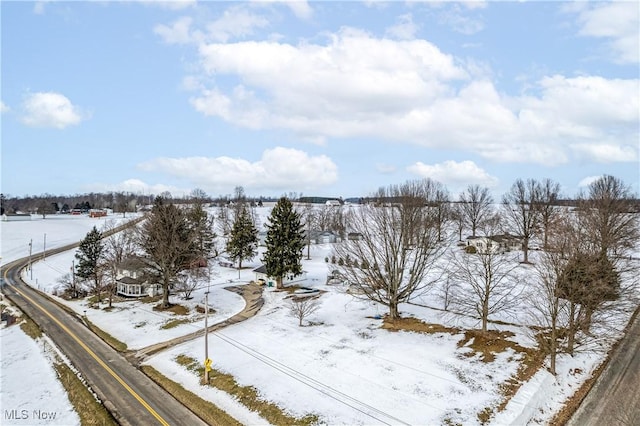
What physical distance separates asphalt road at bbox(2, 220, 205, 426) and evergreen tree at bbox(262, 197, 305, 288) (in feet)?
74.7

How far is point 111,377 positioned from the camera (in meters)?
26.2

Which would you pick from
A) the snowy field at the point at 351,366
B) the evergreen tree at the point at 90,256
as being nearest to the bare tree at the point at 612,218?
the snowy field at the point at 351,366

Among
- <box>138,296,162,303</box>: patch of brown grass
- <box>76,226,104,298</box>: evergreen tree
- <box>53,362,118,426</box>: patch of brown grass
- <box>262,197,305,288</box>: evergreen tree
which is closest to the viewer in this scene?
<box>53,362,118,426</box>: patch of brown grass

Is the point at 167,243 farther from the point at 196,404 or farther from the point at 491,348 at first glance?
the point at 491,348

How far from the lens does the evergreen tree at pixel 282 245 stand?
51.5 meters

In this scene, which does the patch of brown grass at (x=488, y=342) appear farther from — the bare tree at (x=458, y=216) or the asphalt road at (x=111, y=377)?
the bare tree at (x=458, y=216)

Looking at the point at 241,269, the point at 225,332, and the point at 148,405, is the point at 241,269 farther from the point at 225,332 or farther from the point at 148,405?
the point at 148,405

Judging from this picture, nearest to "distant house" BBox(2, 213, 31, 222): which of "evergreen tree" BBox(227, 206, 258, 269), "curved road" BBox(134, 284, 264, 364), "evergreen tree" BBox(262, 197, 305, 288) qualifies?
"evergreen tree" BBox(227, 206, 258, 269)

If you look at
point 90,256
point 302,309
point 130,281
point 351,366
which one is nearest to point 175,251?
point 130,281

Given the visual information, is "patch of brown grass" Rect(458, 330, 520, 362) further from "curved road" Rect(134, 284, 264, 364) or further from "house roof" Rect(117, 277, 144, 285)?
"house roof" Rect(117, 277, 144, 285)

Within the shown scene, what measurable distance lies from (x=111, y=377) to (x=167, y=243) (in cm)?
1786

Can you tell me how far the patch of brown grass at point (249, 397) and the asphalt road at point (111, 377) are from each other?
2585 millimetres

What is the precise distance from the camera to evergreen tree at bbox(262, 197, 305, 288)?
51.5m

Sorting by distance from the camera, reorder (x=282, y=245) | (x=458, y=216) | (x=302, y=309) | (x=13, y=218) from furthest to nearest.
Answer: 1. (x=13, y=218)
2. (x=458, y=216)
3. (x=282, y=245)
4. (x=302, y=309)
